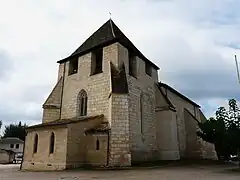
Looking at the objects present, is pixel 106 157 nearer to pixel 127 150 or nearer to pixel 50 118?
pixel 127 150

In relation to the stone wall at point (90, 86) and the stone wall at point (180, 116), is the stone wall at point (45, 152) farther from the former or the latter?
the stone wall at point (180, 116)

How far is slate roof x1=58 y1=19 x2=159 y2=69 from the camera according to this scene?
71.1 ft

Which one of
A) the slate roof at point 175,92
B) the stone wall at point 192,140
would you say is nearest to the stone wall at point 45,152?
the slate roof at point 175,92

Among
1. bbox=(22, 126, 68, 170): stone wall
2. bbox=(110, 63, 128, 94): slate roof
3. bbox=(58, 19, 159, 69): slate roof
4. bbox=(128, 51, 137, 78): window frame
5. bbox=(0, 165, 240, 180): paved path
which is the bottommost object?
bbox=(0, 165, 240, 180): paved path

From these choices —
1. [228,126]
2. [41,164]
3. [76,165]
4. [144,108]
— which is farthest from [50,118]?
[228,126]

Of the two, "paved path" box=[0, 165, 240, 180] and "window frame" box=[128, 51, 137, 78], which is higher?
"window frame" box=[128, 51, 137, 78]

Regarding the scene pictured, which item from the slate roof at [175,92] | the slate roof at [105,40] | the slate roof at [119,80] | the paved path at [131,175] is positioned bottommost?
the paved path at [131,175]

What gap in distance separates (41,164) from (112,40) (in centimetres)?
1138

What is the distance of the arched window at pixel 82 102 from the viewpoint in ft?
69.0

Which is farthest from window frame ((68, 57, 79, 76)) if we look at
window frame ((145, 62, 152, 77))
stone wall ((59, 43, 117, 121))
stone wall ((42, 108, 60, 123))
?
window frame ((145, 62, 152, 77))

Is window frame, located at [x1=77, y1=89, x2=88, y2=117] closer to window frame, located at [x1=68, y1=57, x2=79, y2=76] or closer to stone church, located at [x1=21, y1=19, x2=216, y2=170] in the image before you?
stone church, located at [x1=21, y1=19, x2=216, y2=170]

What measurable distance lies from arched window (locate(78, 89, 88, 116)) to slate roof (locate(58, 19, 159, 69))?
4.03 meters

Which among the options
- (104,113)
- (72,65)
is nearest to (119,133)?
(104,113)

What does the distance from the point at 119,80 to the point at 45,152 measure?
24.8 feet
